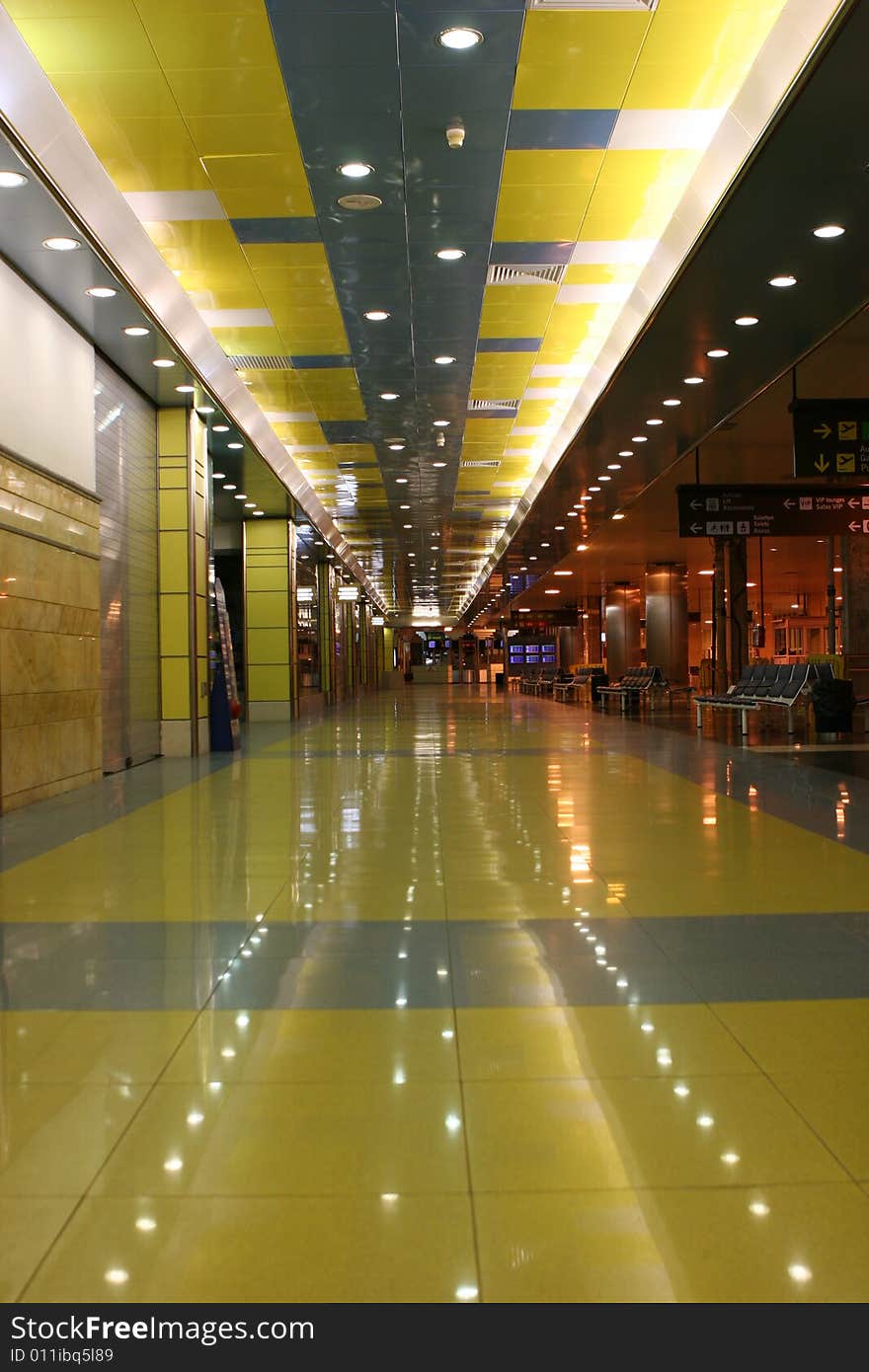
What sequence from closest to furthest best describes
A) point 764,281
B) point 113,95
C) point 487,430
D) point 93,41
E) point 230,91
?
point 93,41 < point 230,91 < point 113,95 < point 764,281 < point 487,430

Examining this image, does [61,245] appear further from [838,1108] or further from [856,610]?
[856,610]

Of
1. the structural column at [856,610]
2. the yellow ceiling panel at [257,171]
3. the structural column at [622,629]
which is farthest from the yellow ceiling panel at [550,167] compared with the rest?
the structural column at [622,629]

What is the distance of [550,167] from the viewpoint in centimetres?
904

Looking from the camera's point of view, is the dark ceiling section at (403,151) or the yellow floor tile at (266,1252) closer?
the yellow floor tile at (266,1252)

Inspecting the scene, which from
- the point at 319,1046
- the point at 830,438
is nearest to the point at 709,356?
the point at 830,438

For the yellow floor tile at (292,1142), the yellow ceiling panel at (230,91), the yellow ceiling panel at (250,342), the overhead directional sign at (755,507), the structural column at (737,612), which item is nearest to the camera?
the yellow floor tile at (292,1142)

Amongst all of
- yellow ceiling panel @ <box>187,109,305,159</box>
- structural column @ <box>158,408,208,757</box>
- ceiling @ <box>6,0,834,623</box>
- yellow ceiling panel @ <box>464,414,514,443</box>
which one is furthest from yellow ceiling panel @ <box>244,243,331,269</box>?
yellow ceiling panel @ <box>464,414,514,443</box>

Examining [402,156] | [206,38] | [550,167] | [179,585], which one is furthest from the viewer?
[179,585]

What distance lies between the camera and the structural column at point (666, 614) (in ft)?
123

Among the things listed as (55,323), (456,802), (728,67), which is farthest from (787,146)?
(55,323)

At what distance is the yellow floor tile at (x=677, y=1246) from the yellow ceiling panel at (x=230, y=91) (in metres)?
7.09

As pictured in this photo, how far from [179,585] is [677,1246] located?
13.7 metres

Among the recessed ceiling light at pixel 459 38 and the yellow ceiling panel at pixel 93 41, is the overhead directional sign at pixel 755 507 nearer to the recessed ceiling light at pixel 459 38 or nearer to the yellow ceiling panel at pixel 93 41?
the recessed ceiling light at pixel 459 38

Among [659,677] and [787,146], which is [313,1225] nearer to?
[787,146]
